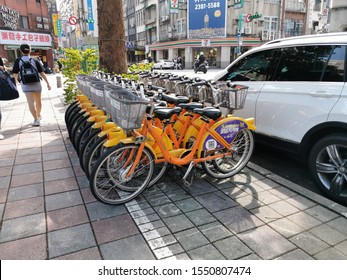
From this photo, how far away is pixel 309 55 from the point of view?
3.92 m

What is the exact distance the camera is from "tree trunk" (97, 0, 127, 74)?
7.01m

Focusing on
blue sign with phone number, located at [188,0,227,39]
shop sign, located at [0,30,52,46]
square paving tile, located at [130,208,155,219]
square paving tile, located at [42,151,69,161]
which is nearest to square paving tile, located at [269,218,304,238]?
square paving tile, located at [130,208,155,219]

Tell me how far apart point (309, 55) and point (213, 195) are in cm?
230

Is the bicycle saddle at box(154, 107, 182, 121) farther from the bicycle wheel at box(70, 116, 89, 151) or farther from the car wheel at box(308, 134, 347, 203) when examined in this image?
the car wheel at box(308, 134, 347, 203)

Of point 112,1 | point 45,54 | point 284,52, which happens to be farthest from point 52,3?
point 284,52

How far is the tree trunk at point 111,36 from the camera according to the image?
701 centimetres

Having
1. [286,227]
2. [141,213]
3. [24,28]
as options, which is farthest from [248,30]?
[141,213]

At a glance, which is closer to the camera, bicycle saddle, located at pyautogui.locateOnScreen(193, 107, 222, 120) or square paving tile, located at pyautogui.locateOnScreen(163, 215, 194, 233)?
square paving tile, located at pyautogui.locateOnScreen(163, 215, 194, 233)

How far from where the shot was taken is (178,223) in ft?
9.79

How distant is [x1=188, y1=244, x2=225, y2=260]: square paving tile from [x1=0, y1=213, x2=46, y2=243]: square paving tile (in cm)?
149

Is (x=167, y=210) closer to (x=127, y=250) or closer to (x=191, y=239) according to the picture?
(x=191, y=239)

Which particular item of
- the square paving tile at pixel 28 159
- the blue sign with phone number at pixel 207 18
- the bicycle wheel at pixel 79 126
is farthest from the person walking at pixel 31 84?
the blue sign with phone number at pixel 207 18

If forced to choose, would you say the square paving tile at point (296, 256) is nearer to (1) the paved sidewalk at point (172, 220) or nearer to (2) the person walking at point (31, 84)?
(1) the paved sidewalk at point (172, 220)

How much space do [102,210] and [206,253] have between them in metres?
1.30
